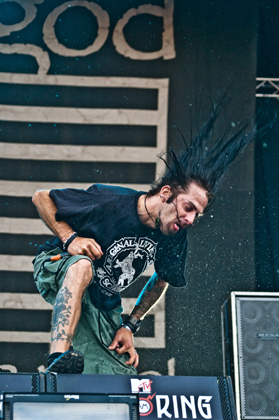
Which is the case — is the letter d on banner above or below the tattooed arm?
above

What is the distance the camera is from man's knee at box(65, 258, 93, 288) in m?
1.68

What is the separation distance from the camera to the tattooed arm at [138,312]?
2.08m

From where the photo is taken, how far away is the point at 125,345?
209 centimetres

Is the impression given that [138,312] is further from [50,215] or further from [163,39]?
[163,39]

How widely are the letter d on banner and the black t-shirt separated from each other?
1.23 metres

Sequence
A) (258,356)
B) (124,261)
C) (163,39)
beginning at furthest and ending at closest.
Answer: (163,39)
(258,356)
(124,261)

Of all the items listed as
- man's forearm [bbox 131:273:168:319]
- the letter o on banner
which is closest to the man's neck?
man's forearm [bbox 131:273:168:319]

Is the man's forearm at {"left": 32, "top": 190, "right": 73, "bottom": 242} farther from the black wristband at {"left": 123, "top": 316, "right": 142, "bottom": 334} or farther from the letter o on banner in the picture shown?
the letter o on banner

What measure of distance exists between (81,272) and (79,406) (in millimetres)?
683

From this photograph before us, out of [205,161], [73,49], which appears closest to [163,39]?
[73,49]

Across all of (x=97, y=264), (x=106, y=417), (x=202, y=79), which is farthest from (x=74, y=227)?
(x=202, y=79)

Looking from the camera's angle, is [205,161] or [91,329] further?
[205,161]

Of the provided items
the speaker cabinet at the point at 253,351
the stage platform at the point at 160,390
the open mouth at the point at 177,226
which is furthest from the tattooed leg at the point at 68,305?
the speaker cabinet at the point at 253,351

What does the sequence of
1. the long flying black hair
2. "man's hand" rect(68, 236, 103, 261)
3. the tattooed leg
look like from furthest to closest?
1. the long flying black hair
2. "man's hand" rect(68, 236, 103, 261)
3. the tattooed leg
